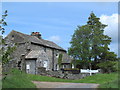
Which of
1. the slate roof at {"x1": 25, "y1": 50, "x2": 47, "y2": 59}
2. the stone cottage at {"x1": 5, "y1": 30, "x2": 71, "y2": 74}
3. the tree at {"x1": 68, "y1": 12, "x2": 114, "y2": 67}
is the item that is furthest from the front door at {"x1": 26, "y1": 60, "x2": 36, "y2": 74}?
the tree at {"x1": 68, "y1": 12, "x2": 114, "y2": 67}

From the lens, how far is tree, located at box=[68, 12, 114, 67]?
123 ft

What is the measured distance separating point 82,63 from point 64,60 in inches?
202

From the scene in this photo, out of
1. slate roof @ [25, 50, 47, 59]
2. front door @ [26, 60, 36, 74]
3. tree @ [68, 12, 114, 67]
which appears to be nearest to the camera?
front door @ [26, 60, 36, 74]

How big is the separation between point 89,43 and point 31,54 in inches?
443

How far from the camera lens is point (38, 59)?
103 feet

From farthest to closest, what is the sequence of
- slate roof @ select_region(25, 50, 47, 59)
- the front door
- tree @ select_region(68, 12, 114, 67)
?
tree @ select_region(68, 12, 114, 67)
slate roof @ select_region(25, 50, 47, 59)
the front door

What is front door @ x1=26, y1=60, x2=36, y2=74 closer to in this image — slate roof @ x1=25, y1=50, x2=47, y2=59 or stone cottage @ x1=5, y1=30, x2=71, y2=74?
stone cottage @ x1=5, y1=30, x2=71, y2=74

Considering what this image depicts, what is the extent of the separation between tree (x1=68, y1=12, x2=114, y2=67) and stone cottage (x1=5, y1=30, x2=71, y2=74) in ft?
13.6

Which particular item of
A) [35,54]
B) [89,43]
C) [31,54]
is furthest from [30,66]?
[89,43]

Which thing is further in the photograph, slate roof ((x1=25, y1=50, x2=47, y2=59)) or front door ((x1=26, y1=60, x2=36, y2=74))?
slate roof ((x1=25, y1=50, x2=47, y2=59))

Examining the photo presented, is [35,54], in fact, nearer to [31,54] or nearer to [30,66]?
[31,54]

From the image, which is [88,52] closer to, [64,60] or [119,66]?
[64,60]

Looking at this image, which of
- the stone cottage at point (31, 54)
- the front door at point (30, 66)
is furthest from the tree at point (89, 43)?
the front door at point (30, 66)

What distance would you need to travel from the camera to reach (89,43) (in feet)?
124
